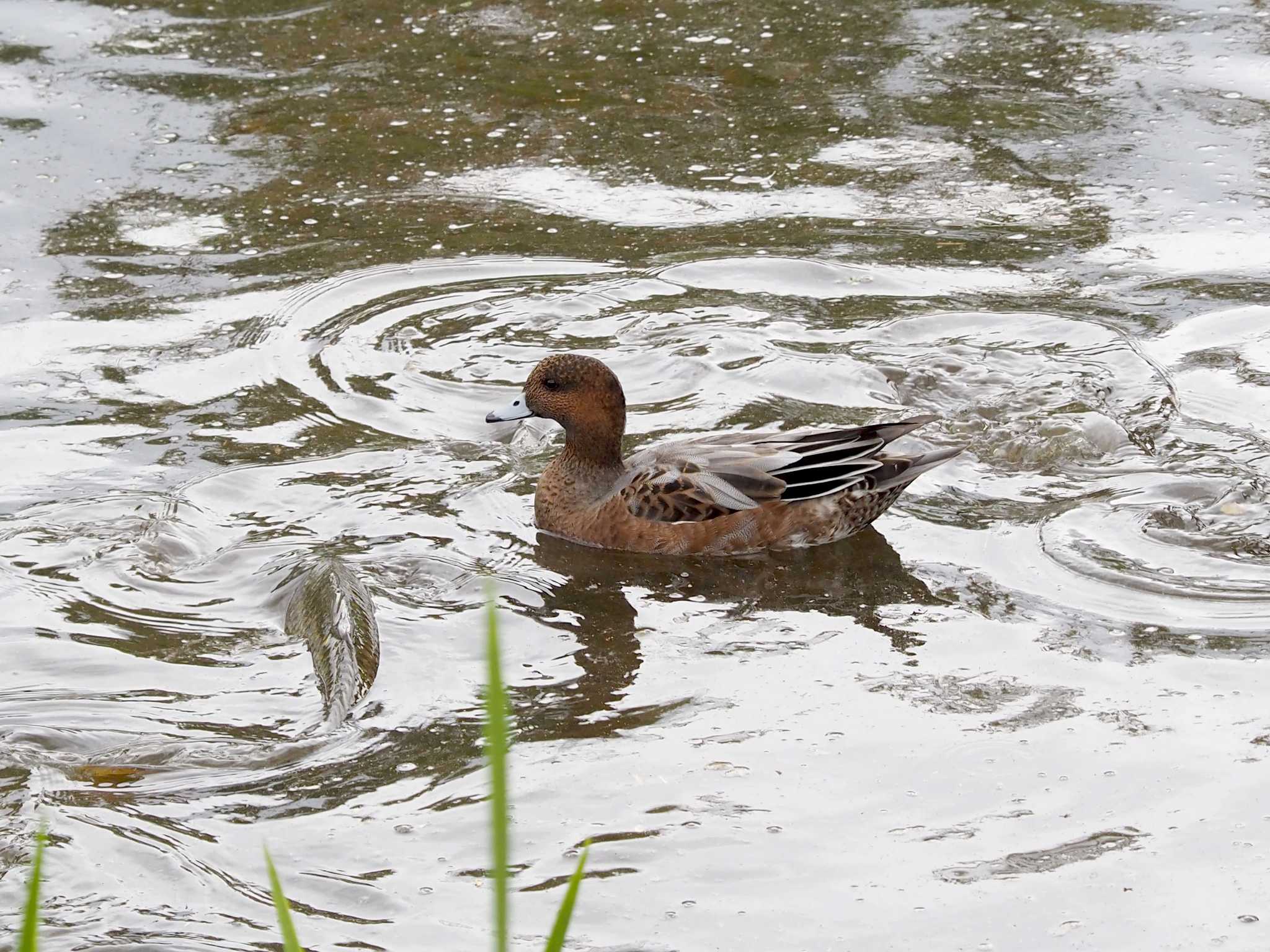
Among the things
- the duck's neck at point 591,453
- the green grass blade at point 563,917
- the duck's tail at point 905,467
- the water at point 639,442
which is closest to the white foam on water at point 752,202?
the water at point 639,442

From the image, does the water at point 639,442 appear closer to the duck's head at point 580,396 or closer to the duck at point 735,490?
the duck at point 735,490

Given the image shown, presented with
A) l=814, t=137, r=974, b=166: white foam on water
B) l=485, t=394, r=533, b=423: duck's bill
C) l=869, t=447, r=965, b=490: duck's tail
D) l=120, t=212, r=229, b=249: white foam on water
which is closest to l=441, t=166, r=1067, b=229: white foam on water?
l=814, t=137, r=974, b=166: white foam on water

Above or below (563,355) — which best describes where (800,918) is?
below

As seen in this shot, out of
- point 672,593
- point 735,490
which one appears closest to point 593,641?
point 672,593

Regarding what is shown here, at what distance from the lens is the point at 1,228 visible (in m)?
9.48

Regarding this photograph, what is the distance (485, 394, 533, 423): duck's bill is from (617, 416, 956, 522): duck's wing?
62 centimetres

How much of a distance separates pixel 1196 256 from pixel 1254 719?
14.4 ft

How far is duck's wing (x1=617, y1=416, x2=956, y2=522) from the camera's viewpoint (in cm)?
641

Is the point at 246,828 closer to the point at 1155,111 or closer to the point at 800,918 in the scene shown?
the point at 800,918

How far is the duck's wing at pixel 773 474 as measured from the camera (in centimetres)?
641

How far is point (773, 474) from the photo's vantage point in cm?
646

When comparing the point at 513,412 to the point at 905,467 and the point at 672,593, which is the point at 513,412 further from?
the point at 905,467

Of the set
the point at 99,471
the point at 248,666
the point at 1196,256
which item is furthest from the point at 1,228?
the point at 1196,256

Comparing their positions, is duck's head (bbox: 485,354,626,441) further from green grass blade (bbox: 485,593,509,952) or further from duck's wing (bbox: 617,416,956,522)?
green grass blade (bbox: 485,593,509,952)
